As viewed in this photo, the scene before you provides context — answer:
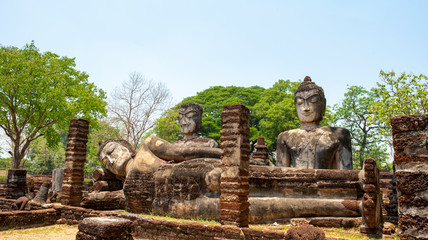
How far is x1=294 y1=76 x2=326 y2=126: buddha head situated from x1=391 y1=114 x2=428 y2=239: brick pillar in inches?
236

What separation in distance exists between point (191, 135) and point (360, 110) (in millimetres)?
23564

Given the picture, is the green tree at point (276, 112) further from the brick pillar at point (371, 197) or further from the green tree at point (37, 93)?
the brick pillar at point (371, 197)

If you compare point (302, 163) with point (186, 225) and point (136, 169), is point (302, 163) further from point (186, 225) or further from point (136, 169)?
point (136, 169)

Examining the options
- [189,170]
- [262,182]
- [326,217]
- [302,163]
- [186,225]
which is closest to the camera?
[186,225]

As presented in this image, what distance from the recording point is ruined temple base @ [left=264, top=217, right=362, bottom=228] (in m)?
7.05

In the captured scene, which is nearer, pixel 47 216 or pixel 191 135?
pixel 47 216

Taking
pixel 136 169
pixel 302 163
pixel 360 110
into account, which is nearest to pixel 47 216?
pixel 136 169

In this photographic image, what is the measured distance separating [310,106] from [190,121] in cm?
429

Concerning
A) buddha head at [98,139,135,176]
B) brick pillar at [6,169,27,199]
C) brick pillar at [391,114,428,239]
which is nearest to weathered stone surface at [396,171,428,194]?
brick pillar at [391,114,428,239]

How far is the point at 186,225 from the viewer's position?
22.4 ft

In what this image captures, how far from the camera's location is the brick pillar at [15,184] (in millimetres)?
13086

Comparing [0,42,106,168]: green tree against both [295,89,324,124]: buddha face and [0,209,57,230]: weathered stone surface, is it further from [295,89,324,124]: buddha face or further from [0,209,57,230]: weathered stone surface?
[295,89,324,124]: buddha face

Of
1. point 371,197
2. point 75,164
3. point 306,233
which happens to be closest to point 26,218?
point 75,164

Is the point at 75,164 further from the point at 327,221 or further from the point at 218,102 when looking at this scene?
the point at 218,102
